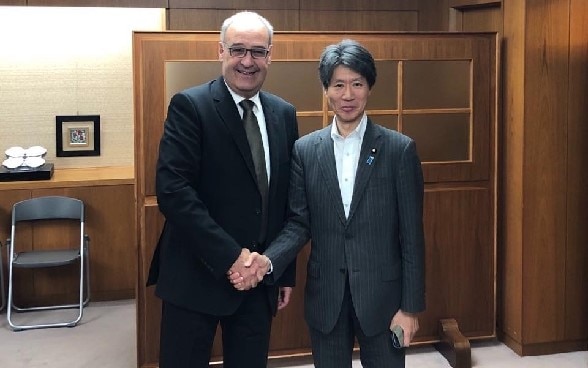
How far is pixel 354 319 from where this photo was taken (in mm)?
2090

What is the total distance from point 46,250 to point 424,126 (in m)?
2.55

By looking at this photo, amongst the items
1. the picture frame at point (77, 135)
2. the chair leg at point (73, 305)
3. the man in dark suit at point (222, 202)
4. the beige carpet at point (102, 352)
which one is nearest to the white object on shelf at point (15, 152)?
the picture frame at point (77, 135)

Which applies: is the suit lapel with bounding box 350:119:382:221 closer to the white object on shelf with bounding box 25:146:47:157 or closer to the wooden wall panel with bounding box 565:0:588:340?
the wooden wall panel with bounding box 565:0:588:340

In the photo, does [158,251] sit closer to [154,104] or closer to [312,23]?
[154,104]

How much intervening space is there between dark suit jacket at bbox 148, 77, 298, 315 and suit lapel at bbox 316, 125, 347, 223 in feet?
0.51

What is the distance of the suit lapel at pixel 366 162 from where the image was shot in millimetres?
2037

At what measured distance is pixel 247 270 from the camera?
2.06 m

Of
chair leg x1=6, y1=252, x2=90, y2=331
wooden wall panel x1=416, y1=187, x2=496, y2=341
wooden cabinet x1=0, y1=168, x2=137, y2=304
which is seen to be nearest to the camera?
wooden wall panel x1=416, y1=187, x2=496, y2=341

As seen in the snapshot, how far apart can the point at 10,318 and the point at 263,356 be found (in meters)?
2.62

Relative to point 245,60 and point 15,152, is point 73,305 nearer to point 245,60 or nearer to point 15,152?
point 15,152

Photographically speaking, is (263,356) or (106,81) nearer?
(263,356)

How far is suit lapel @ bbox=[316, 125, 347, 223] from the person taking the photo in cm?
206

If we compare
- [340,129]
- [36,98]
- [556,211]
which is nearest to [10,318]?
[36,98]

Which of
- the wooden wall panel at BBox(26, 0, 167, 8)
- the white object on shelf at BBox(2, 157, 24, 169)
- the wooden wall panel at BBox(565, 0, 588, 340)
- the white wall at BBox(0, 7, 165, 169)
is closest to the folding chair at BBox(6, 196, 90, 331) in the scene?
the white object on shelf at BBox(2, 157, 24, 169)
